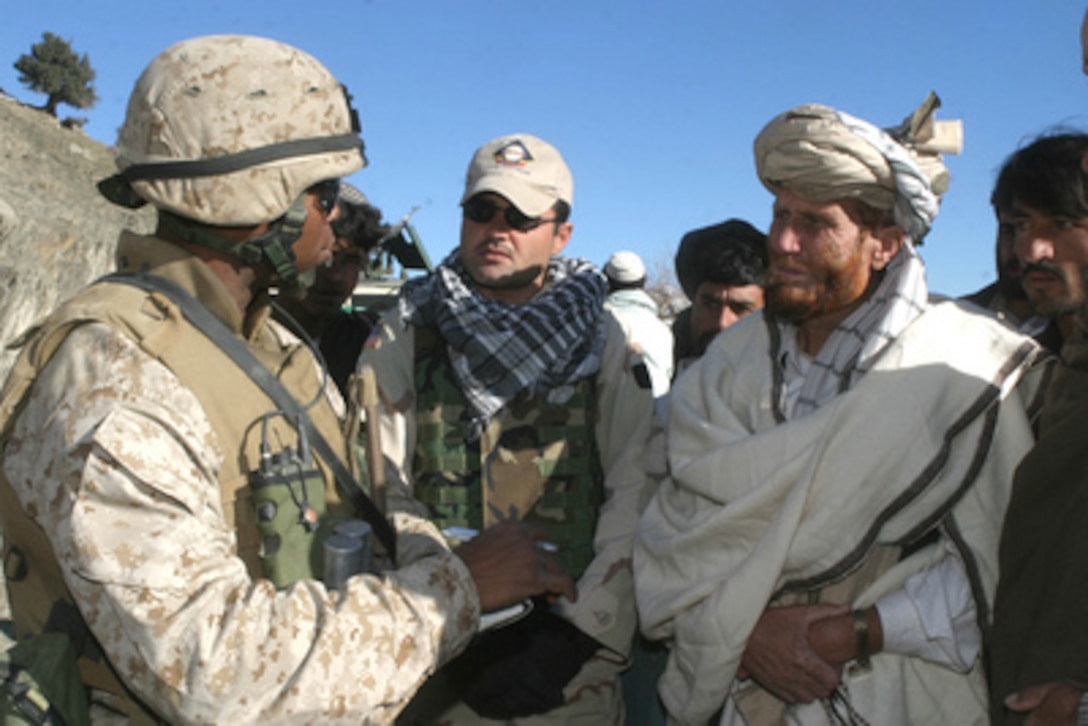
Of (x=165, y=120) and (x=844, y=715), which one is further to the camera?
(x=844, y=715)

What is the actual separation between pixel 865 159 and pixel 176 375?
1944mm

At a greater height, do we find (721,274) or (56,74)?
(56,74)

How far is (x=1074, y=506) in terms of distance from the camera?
1.87 m

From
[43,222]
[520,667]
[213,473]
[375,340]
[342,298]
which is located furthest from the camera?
[43,222]

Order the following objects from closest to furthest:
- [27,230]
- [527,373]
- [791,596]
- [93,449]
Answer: [93,449] < [791,596] < [527,373] < [27,230]

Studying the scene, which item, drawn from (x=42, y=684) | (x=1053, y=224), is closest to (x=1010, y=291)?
(x=1053, y=224)

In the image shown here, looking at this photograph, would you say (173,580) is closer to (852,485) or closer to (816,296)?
(852,485)

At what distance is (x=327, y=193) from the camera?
221cm

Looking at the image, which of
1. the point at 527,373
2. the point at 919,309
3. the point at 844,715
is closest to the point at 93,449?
the point at 527,373

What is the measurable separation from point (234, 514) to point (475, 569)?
22.0 inches

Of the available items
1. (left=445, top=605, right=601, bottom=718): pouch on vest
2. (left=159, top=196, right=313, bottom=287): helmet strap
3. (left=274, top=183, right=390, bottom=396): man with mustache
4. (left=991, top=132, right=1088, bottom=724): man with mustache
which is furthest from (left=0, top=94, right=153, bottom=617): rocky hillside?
(left=991, top=132, right=1088, bottom=724): man with mustache

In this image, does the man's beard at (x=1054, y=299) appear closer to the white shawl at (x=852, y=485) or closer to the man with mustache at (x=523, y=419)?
the white shawl at (x=852, y=485)

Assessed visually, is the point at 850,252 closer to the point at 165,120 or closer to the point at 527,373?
the point at 527,373

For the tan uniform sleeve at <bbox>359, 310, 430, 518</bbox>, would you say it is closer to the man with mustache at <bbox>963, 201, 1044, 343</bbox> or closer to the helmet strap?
the helmet strap
